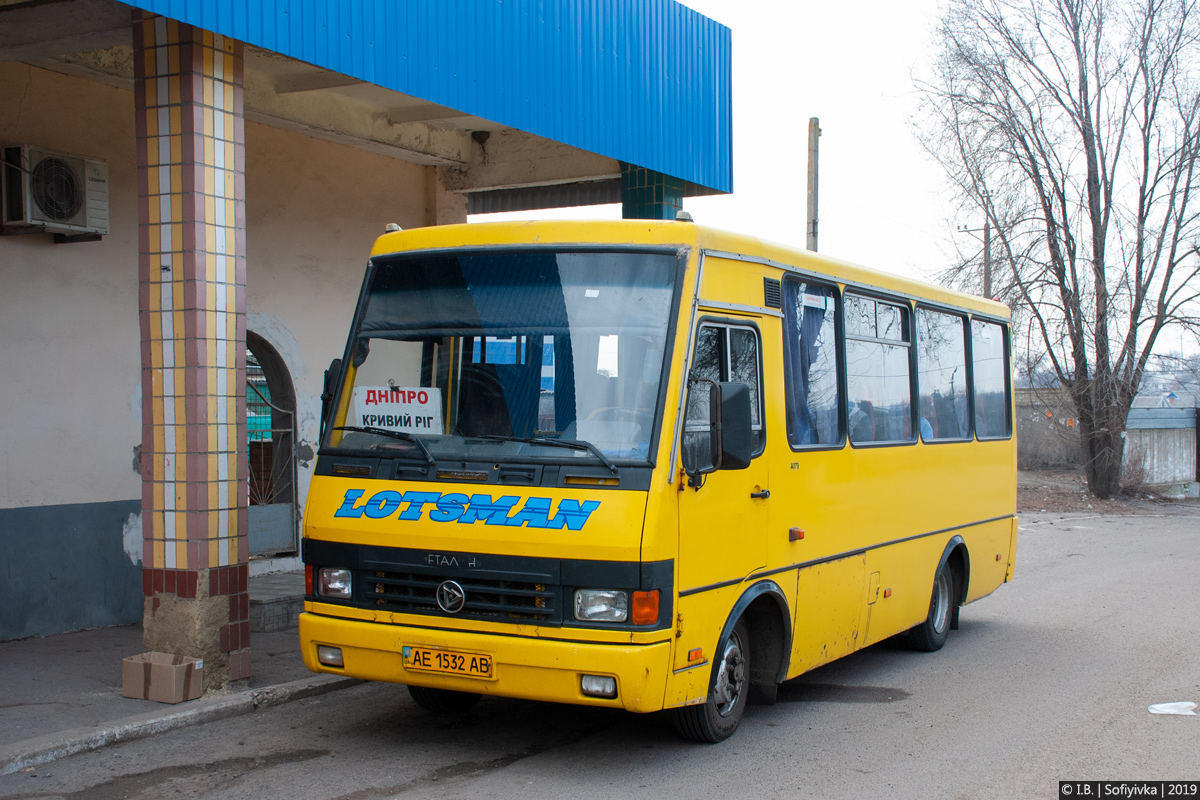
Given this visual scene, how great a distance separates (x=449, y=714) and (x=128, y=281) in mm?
5234

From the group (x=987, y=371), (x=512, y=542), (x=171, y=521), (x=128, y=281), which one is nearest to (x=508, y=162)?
(x=128, y=281)

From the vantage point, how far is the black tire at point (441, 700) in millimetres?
6973

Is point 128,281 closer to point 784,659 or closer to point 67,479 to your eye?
point 67,479

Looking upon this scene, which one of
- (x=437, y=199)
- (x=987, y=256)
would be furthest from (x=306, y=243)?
(x=987, y=256)

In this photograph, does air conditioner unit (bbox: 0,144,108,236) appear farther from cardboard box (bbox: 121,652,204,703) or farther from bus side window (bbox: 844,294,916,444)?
bus side window (bbox: 844,294,916,444)

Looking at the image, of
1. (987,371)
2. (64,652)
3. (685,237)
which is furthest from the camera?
(987,371)

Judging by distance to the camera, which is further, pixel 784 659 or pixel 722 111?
pixel 722 111

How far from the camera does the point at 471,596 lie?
229 inches

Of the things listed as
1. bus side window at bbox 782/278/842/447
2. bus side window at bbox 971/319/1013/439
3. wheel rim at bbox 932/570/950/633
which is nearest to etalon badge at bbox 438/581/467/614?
bus side window at bbox 782/278/842/447

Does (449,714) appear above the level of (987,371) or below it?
below

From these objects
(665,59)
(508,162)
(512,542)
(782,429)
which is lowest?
(512,542)

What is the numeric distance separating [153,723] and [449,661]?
82.6 inches

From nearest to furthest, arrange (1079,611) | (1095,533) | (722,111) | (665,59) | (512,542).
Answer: (512,542) → (1079,611) → (665,59) → (722,111) → (1095,533)

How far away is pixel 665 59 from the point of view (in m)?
12.4
